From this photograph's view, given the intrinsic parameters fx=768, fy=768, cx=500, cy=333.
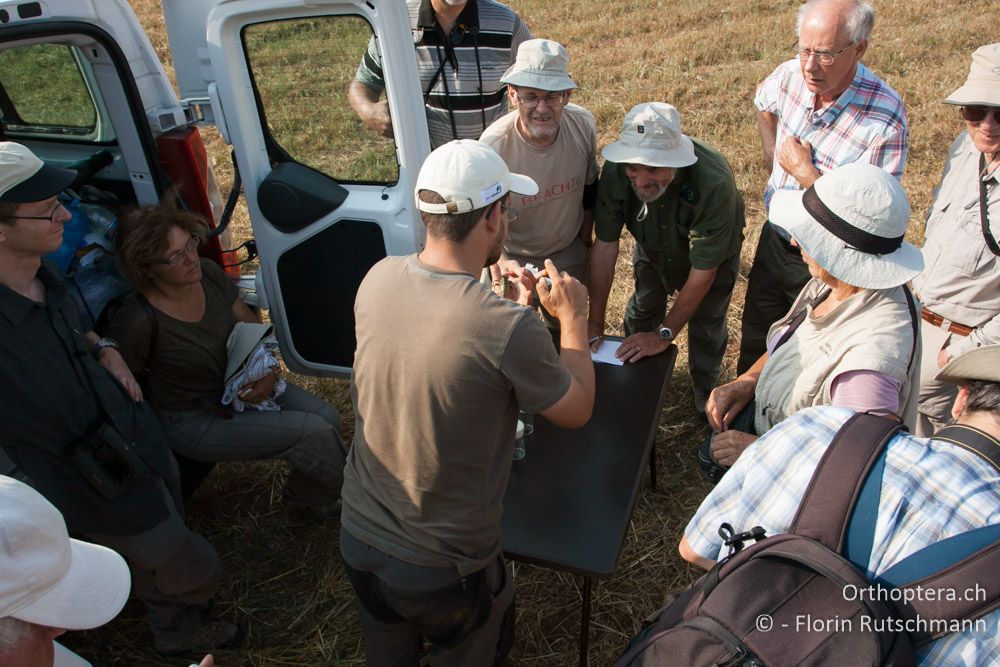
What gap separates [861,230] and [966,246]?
124 cm

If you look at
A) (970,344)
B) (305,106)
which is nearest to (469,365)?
(305,106)

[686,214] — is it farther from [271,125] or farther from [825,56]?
[271,125]

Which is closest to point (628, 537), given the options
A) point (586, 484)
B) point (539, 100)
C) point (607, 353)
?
point (607, 353)

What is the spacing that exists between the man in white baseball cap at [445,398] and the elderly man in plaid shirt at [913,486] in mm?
487

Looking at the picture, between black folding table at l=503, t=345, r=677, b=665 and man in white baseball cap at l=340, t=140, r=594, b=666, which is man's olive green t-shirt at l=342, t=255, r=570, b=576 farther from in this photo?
black folding table at l=503, t=345, r=677, b=665

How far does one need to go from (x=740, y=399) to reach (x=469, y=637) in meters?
1.26

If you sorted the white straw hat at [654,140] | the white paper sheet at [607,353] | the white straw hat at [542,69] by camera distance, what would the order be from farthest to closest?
the white paper sheet at [607,353]
the white straw hat at [542,69]
the white straw hat at [654,140]

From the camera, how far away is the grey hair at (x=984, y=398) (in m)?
1.63

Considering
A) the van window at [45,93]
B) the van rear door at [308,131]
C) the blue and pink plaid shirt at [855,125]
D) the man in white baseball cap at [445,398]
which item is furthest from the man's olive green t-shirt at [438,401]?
the van window at [45,93]

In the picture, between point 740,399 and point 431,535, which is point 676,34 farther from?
point 431,535

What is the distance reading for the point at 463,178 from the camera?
195 cm

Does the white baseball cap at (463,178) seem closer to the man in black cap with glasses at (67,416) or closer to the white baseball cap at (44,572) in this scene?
the white baseball cap at (44,572)

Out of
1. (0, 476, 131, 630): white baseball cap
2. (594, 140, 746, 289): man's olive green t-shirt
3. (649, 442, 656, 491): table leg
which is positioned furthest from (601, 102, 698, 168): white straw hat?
(0, 476, 131, 630): white baseball cap

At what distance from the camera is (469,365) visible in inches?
72.2
